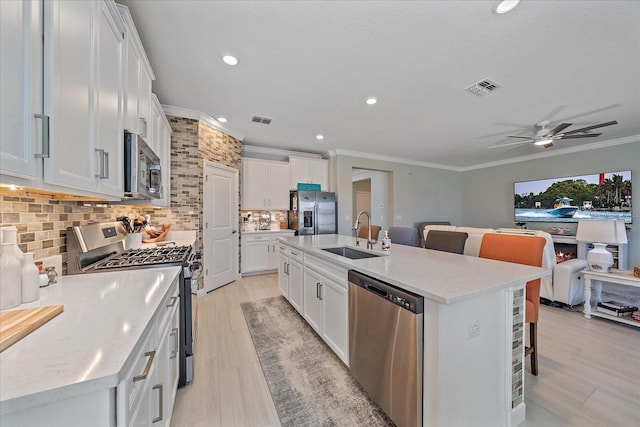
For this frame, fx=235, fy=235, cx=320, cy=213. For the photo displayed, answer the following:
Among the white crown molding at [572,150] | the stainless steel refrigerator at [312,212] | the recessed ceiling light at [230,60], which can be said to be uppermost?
the recessed ceiling light at [230,60]

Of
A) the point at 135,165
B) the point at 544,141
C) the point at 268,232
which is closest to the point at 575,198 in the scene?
the point at 544,141

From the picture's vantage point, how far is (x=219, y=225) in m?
4.05

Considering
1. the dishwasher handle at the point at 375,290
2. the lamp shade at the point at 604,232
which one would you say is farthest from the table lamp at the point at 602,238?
the dishwasher handle at the point at 375,290

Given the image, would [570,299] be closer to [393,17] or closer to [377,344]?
[377,344]

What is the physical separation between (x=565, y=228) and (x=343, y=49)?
20.8 feet

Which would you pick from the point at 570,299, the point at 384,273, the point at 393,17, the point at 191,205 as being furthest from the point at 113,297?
the point at 570,299

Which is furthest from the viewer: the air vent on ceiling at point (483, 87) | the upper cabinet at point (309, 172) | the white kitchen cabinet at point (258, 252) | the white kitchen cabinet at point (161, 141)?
the upper cabinet at point (309, 172)

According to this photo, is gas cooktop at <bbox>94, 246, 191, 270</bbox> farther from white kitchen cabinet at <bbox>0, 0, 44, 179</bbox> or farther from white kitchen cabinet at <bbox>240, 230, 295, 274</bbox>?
white kitchen cabinet at <bbox>240, 230, 295, 274</bbox>

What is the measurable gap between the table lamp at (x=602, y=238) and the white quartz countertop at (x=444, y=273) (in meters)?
2.37

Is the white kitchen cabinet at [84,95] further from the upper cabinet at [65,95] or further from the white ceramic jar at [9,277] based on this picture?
the white ceramic jar at [9,277]

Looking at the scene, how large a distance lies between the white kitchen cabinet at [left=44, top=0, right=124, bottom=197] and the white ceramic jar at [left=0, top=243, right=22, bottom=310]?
1.21 ft

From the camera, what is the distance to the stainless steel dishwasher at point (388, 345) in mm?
1240

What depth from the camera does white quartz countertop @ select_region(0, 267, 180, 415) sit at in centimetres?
54

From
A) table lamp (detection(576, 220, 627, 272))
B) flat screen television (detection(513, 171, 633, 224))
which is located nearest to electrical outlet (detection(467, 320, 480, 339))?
table lamp (detection(576, 220, 627, 272))
